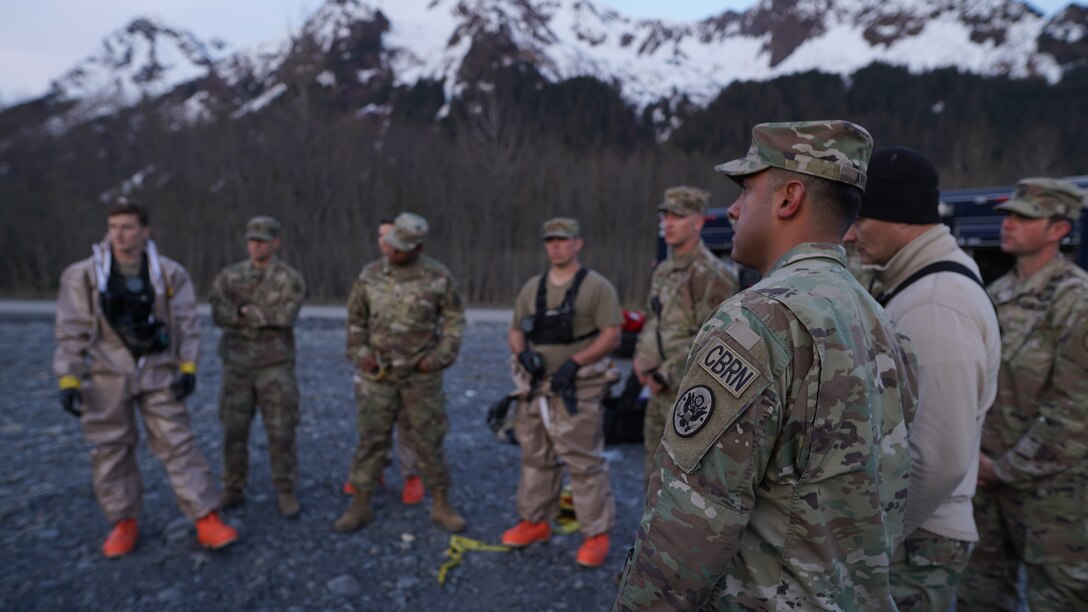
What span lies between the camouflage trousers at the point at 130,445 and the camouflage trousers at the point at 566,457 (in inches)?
85.1

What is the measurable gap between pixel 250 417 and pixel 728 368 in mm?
4683

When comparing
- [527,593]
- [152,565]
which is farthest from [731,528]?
Result: [152,565]

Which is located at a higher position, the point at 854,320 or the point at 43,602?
the point at 854,320

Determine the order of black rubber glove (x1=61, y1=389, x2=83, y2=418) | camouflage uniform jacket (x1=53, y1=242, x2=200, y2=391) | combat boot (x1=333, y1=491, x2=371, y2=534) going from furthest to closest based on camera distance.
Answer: combat boot (x1=333, y1=491, x2=371, y2=534)
camouflage uniform jacket (x1=53, y1=242, x2=200, y2=391)
black rubber glove (x1=61, y1=389, x2=83, y2=418)

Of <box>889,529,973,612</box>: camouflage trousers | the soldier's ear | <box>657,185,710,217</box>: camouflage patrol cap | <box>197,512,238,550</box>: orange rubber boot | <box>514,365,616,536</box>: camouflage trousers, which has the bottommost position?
<box>197,512,238,550</box>: orange rubber boot

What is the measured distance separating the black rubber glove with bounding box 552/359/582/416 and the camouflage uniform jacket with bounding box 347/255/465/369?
0.95m

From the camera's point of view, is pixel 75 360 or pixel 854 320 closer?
pixel 854 320

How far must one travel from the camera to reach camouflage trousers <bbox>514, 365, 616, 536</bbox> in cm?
414

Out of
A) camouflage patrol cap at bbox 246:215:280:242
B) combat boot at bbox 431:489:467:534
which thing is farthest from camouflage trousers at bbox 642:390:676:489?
camouflage patrol cap at bbox 246:215:280:242

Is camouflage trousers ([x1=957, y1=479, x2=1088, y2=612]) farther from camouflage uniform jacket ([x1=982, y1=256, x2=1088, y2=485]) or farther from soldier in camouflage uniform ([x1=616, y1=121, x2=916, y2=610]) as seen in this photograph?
soldier in camouflage uniform ([x1=616, y1=121, x2=916, y2=610])

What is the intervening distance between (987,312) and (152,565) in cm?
474

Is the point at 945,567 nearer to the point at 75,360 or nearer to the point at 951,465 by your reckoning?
the point at 951,465

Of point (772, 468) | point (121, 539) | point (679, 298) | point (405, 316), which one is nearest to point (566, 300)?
point (679, 298)

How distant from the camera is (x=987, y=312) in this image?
197 cm
